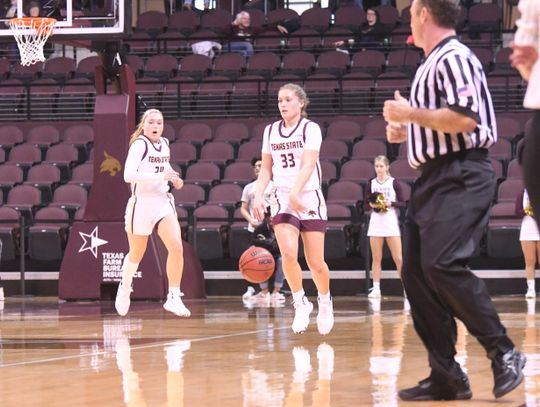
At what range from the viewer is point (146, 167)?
1202cm

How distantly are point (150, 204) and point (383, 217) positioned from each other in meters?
5.73

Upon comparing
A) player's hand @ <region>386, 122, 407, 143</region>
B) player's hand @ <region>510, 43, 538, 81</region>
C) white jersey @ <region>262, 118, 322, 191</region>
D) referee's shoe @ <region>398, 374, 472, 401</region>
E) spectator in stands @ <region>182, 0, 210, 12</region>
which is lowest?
referee's shoe @ <region>398, 374, 472, 401</region>

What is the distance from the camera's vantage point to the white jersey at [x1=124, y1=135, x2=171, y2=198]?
467 inches

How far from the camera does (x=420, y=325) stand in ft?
19.1

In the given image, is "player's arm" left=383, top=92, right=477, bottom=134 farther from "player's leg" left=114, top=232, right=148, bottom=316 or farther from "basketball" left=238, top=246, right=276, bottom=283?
"basketball" left=238, top=246, right=276, bottom=283

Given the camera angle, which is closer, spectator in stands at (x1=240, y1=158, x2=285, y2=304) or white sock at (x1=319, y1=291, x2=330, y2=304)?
white sock at (x1=319, y1=291, x2=330, y2=304)

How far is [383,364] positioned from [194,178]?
11945mm

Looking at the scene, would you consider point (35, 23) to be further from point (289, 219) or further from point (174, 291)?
point (289, 219)

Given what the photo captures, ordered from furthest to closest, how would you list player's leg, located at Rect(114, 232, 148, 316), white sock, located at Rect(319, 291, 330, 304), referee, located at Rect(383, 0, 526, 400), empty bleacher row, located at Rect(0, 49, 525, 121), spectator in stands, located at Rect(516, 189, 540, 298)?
1. empty bleacher row, located at Rect(0, 49, 525, 121)
2. spectator in stands, located at Rect(516, 189, 540, 298)
3. player's leg, located at Rect(114, 232, 148, 316)
4. white sock, located at Rect(319, 291, 330, 304)
5. referee, located at Rect(383, 0, 526, 400)

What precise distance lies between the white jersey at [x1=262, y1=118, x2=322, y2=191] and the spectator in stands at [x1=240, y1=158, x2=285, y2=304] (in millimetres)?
6183

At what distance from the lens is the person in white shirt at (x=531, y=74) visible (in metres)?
4.32

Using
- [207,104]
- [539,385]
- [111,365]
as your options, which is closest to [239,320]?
[111,365]

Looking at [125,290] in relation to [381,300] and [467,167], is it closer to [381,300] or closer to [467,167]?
[381,300]

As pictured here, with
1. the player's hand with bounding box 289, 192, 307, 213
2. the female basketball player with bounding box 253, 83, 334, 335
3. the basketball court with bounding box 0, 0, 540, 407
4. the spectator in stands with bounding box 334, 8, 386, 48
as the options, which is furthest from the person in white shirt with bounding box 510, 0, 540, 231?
the spectator in stands with bounding box 334, 8, 386, 48
